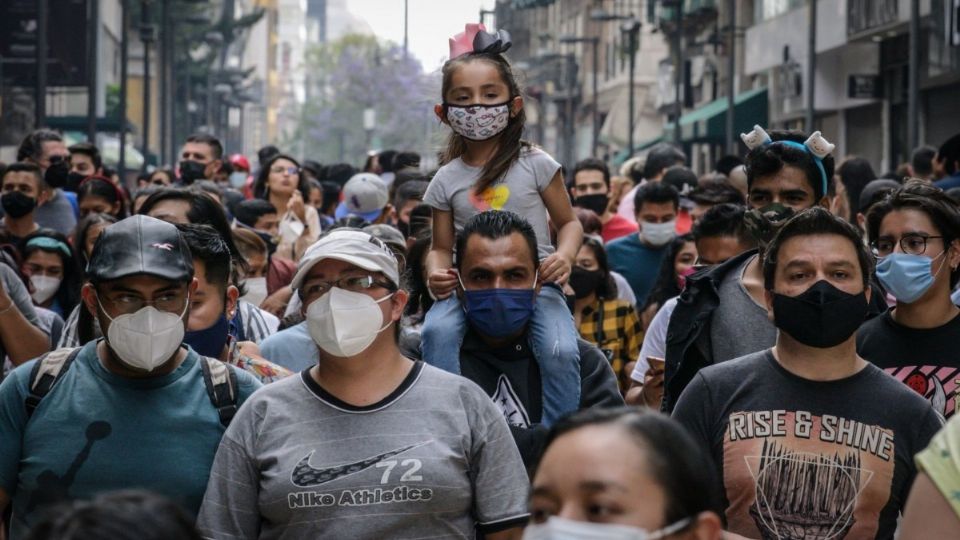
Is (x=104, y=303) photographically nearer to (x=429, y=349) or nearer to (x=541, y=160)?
(x=429, y=349)

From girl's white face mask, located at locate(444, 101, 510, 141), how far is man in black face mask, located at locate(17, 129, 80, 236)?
6286mm

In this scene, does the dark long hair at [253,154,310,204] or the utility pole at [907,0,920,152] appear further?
the utility pole at [907,0,920,152]

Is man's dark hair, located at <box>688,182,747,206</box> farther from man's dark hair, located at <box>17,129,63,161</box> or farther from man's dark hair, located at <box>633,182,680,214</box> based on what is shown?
man's dark hair, located at <box>17,129,63,161</box>

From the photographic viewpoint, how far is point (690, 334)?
713cm

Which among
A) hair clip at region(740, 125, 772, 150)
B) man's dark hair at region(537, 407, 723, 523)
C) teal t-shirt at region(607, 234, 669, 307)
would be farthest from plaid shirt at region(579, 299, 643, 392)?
man's dark hair at region(537, 407, 723, 523)

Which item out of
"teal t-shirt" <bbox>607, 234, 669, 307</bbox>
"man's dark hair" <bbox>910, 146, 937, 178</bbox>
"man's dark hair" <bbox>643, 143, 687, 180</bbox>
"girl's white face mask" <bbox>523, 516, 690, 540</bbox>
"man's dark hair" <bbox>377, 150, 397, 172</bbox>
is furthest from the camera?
"man's dark hair" <bbox>377, 150, 397, 172</bbox>

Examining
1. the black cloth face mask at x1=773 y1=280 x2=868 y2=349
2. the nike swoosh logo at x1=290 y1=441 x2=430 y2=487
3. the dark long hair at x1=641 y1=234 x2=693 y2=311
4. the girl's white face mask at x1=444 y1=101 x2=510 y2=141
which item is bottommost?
the nike swoosh logo at x1=290 y1=441 x2=430 y2=487

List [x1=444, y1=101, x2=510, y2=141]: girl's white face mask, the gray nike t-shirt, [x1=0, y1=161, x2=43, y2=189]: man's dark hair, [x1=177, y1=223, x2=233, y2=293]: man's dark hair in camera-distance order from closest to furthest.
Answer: the gray nike t-shirt < [x1=177, y1=223, x2=233, y2=293]: man's dark hair < [x1=444, y1=101, x2=510, y2=141]: girl's white face mask < [x1=0, y1=161, x2=43, y2=189]: man's dark hair

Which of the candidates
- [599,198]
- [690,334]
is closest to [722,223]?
[690,334]

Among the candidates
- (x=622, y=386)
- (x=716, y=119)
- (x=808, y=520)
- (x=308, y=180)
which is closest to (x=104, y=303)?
(x=808, y=520)

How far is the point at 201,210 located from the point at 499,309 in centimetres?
180

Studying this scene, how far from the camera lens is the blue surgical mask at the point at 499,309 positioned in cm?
689

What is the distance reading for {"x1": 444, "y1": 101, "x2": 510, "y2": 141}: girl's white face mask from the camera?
7.97 meters

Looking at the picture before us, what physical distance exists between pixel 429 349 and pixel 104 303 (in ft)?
4.62
